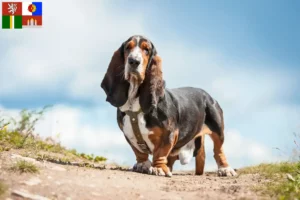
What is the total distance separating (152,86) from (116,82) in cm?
56

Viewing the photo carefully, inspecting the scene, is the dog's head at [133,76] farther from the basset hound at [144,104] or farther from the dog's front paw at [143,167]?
the dog's front paw at [143,167]

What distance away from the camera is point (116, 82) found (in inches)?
323

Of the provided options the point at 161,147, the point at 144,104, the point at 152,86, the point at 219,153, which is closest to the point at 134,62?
the point at 152,86

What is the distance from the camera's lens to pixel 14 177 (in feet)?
20.3

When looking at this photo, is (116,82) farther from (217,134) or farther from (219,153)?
(219,153)

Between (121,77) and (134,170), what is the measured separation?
4.86ft

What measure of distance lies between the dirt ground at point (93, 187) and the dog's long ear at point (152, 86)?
1214 millimetres

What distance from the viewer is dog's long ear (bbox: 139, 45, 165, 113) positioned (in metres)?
8.03

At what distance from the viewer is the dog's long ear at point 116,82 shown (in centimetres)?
812

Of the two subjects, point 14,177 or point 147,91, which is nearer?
point 14,177

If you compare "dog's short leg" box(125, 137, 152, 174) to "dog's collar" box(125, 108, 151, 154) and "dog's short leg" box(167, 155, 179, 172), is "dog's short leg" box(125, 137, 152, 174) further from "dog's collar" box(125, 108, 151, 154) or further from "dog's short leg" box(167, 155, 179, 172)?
"dog's short leg" box(167, 155, 179, 172)

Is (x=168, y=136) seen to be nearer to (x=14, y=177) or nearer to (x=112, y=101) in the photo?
(x=112, y=101)

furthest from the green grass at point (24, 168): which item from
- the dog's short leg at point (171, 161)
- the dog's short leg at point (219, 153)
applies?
the dog's short leg at point (219, 153)

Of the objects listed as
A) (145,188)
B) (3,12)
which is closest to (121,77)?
(145,188)
